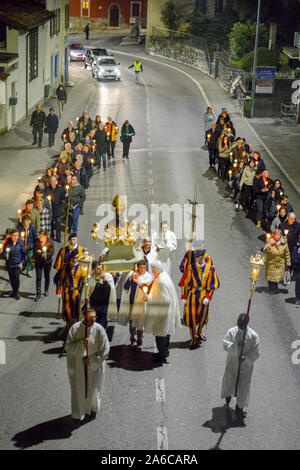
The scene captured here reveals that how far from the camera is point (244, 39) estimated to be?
56406mm

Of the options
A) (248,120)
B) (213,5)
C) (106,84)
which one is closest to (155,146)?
(248,120)

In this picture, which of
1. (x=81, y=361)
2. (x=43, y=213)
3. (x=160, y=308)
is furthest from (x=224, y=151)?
(x=81, y=361)

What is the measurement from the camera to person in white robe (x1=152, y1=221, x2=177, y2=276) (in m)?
16.7

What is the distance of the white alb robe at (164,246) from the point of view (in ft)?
54.7

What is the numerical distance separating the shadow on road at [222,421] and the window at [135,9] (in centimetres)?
6902

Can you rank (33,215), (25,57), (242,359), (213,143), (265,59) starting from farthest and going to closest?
(265,59) → (25,57) → (213,143) → (33,215) → (242,359)

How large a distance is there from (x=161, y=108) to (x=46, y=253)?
25.9 metres

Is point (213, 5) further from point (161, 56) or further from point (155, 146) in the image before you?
point (155, 146)

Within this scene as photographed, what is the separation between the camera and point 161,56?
63094 millimetres

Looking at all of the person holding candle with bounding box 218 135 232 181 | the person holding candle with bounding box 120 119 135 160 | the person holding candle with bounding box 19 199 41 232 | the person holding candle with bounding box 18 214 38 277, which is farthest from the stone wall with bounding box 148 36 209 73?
the person holding candle with bounding box 18 214 38 277

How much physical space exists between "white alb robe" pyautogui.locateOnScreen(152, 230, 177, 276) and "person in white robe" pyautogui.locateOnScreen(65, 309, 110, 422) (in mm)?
4387

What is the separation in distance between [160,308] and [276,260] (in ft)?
14.7

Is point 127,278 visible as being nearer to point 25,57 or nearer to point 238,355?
point 238,355

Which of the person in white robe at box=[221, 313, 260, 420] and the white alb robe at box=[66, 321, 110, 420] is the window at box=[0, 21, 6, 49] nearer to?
the white alb robe at box=[66, 321, 110, 420]
